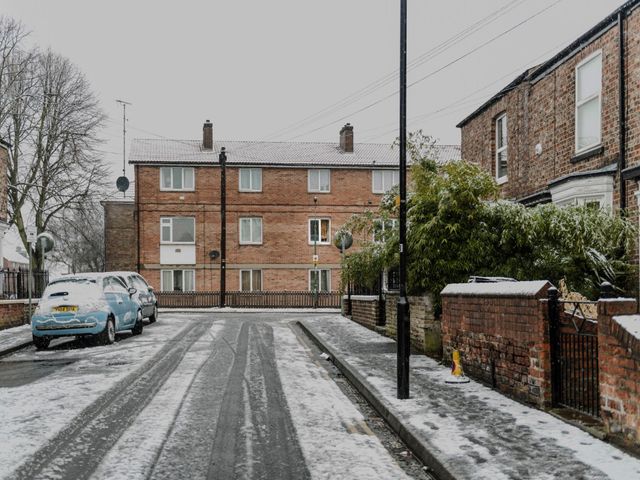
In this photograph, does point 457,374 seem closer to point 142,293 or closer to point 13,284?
point 142,293

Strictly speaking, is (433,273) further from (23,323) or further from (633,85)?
(23,323)

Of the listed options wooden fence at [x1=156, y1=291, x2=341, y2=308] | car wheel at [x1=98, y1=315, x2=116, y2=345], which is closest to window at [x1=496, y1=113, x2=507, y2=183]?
car wheel at [x1=98, y1=315, x2=116, y2=345]

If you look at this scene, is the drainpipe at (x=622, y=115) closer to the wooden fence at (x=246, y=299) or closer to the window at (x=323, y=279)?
the wooden fence at (x=246, y=299)

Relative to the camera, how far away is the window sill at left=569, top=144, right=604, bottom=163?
547 inches

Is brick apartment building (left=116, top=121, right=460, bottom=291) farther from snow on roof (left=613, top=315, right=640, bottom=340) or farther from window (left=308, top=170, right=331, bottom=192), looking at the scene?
snow on roof (left=613, top=315, right=640, bottom=340)

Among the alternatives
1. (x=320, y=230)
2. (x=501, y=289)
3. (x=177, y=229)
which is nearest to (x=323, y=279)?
(x=320, y=230)

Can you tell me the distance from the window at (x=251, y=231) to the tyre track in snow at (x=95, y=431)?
29.8 m

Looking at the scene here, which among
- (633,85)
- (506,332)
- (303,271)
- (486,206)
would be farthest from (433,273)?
(303,271)

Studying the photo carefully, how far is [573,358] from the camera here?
301 inches

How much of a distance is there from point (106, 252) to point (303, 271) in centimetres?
1959

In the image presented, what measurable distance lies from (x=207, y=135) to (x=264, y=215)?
21.4ft

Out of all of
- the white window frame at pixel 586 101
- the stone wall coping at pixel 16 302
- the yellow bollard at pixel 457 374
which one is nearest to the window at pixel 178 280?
the stone wall coping at pixel 16 302

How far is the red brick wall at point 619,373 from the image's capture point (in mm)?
5910

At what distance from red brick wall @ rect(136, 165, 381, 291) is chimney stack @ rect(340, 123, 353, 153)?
105 inches
